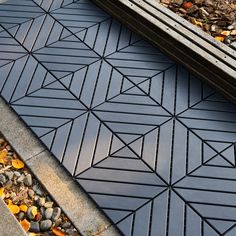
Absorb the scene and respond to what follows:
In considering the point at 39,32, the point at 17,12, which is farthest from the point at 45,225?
the point at 17,12

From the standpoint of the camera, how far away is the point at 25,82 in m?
5.21

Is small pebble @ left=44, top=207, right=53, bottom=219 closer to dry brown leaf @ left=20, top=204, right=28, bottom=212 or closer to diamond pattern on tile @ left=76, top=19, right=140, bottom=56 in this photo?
dry brown leaf @ left=20, top=204, right=28, bottom=212

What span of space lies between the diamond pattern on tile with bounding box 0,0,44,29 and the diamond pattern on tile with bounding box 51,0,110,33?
1.02ft

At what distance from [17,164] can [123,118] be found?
4.19 feet

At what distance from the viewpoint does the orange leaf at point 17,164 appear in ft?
14.4

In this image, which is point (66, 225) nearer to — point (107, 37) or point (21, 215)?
point (21, 215)

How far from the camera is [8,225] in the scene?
3795mm

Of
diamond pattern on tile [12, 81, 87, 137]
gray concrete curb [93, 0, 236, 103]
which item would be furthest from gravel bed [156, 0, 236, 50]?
diamond pattern on tile [12, 81, 87, 137]

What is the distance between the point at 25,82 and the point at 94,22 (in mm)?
1451

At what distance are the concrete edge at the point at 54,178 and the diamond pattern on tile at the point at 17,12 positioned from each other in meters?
1.66

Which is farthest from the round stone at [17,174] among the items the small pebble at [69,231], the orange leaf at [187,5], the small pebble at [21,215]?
the orange leaf at [187,5]

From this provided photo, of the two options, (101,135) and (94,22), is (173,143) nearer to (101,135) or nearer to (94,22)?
(101,135)

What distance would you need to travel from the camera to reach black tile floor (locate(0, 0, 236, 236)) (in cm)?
400

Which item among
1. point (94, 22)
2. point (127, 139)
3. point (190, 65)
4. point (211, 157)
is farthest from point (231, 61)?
point (94, 22)
